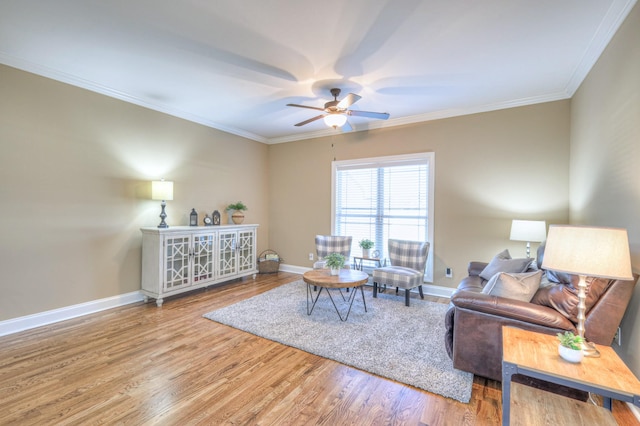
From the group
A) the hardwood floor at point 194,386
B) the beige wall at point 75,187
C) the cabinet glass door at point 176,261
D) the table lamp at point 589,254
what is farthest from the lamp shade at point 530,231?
the beige wall at point 75,187

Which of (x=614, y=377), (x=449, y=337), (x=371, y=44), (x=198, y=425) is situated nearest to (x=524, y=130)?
(x=371, y=44)

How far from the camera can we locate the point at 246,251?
507cm

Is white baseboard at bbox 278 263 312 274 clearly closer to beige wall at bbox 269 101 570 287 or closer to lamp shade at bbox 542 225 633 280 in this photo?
beige wall at bbox 269 101 570 287

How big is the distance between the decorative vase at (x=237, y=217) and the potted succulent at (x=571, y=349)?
15.2 ft

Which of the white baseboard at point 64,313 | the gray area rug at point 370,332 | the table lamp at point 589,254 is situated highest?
the table lamp at point 589,254

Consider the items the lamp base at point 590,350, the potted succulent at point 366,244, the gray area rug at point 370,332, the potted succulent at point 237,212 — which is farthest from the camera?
the potted succulent at point 237,212

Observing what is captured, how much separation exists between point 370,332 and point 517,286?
150 cm

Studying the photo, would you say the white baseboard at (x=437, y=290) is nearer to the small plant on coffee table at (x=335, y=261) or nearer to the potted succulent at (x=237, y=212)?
the small plant on coffee table at (x=335, y=261)

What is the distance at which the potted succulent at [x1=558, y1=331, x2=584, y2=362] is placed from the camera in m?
1.49

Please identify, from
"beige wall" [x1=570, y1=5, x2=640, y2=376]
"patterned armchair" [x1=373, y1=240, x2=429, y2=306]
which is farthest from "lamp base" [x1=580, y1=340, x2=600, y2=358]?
"patterned armchair" [x1=373, y1=240, x2=429, y2=306]

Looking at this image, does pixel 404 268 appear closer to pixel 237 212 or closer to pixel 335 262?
pixel 335 262

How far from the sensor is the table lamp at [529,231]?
10.9 ft

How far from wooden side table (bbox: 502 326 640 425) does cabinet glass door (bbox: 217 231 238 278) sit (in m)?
3.96

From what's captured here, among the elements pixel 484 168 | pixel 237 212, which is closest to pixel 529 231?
pixel 484 168
